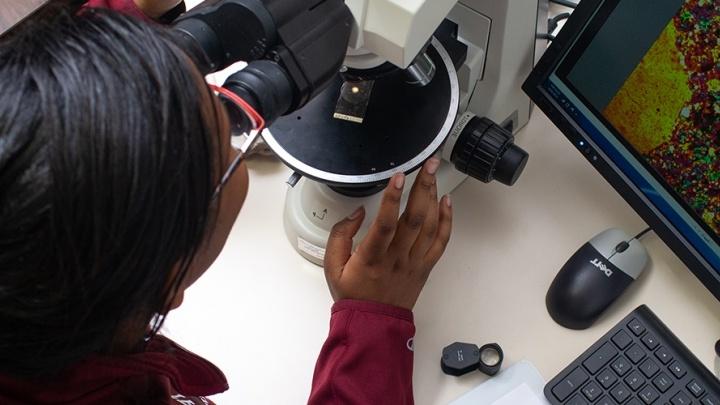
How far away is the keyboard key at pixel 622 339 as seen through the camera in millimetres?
685

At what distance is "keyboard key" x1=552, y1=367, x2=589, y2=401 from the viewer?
2.20 feet

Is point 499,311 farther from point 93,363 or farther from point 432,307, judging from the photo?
point 93,363

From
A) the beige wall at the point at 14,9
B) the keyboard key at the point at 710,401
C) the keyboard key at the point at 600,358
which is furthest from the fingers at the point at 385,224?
the beige wall at the point at 14,9

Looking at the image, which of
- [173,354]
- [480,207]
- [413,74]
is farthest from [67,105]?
[480,207]

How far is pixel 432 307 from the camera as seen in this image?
2.47ft

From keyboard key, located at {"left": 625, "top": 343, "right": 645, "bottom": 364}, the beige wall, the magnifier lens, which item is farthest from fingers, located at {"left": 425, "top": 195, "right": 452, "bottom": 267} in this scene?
the beige wall

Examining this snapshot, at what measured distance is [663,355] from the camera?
68 cm

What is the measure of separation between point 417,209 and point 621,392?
255 millimetres

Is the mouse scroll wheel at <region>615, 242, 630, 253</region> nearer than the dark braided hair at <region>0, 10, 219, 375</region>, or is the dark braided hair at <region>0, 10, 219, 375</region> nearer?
the dark braided hair at <region>0, 10, 219, 375</region>

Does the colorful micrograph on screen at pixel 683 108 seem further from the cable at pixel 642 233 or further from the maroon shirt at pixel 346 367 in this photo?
the maroon shirt at pixel 346 367

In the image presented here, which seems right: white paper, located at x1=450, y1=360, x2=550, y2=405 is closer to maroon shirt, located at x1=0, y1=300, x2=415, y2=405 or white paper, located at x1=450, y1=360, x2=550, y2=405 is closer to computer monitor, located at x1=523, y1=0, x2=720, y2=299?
maroon shirt, located at x1=0, y1=300, x2=415, y2=405

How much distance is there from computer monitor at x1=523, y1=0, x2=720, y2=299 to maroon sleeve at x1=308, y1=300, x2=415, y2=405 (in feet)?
0.83

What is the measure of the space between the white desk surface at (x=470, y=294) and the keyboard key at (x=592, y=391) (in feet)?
0.14

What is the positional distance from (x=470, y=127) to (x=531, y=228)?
0.47 ft
